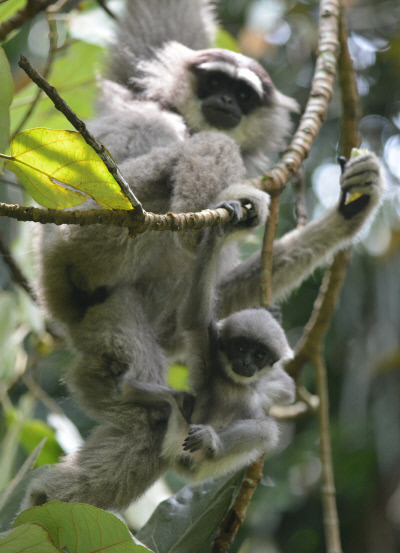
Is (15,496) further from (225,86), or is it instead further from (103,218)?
(225,86)

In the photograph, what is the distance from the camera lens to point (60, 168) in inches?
72.8

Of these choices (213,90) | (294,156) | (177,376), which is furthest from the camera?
(177,376)

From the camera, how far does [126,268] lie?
312 centimetres

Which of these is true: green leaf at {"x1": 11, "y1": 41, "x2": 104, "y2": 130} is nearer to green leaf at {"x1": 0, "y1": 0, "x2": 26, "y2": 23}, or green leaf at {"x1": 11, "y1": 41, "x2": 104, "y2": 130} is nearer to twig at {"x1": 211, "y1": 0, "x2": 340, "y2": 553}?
green leaf at {"x1": 0, "y1": 0, "x2": 26, "y2": 23}

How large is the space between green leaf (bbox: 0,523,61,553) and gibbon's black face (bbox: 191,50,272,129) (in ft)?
8.74

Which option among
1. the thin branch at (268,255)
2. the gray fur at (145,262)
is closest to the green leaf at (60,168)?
the gray fur at (145,262)

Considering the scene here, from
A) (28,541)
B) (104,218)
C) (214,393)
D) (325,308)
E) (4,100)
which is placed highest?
(4,100)

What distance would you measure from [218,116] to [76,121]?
7.36 feet

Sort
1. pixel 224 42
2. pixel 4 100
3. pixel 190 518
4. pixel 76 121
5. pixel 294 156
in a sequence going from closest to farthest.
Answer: pixel 76 121
pixel 4 100
pixel 190 518
pixel 294 156
pixel 224 42

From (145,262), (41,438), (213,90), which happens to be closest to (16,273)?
(41,438)

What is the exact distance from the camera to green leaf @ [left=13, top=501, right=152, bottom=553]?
1803 mm

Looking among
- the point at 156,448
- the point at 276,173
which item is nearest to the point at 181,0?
the point at 276,173

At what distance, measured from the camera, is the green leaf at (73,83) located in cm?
413

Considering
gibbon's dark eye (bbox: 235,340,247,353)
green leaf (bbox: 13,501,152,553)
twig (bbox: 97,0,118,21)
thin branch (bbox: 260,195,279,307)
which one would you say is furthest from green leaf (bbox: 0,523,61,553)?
twig (bbox: 97,0,118,21)
